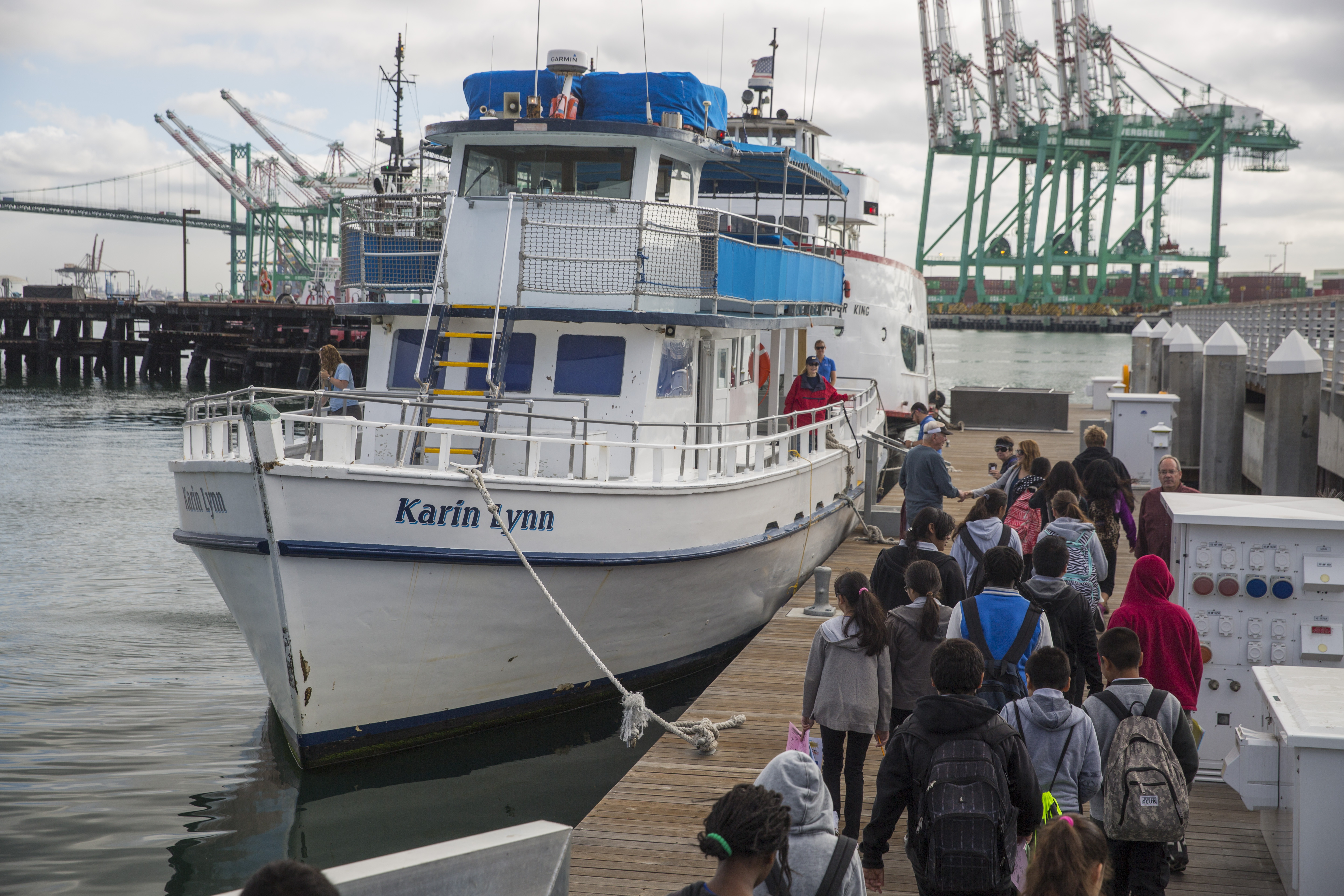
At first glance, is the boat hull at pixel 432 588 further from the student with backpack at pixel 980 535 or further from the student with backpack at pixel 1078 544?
the student with backpack at pixel 1078 544

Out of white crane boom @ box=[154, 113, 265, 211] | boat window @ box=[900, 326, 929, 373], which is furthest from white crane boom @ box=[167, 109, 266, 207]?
boat window @ box=[900, 326, 929, 373]

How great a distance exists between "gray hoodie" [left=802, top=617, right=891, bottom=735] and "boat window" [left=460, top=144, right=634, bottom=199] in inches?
246

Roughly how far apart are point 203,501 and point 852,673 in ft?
17.6

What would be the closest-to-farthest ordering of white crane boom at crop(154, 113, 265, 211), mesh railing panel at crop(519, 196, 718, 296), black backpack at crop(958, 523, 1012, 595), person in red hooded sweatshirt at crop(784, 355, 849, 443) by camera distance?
black backpack at crop(958, 523, 1012, 595), mesh railing panel at crop(519, 196, 718, 296), person in red hooded sweatshirt at crop(784, 355, 849, 443), white crane boom at crop(154, 113, 265, 211)

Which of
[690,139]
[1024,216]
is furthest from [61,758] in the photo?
[1024,216]

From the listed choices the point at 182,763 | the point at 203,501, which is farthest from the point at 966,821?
the point at 182,763

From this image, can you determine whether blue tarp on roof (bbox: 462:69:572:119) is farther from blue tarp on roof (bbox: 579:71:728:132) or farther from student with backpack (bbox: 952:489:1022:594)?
student with backpack (bbox: 952:489:1022:594)

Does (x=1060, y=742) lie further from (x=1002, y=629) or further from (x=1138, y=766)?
(x=1002, y=629)

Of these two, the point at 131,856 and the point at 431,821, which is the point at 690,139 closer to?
the point at 431,821

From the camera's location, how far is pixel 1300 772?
4.48 m

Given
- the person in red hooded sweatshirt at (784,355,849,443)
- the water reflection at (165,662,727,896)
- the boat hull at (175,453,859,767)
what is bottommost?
the water reflection at (165,662,727,896)

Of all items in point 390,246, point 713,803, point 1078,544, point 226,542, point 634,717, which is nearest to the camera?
point 713,803

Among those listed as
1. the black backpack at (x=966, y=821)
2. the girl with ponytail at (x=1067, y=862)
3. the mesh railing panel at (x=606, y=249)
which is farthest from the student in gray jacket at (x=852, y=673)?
the mesh railing panel at (x=606, y=249)

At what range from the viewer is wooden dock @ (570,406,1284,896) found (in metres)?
5.52
